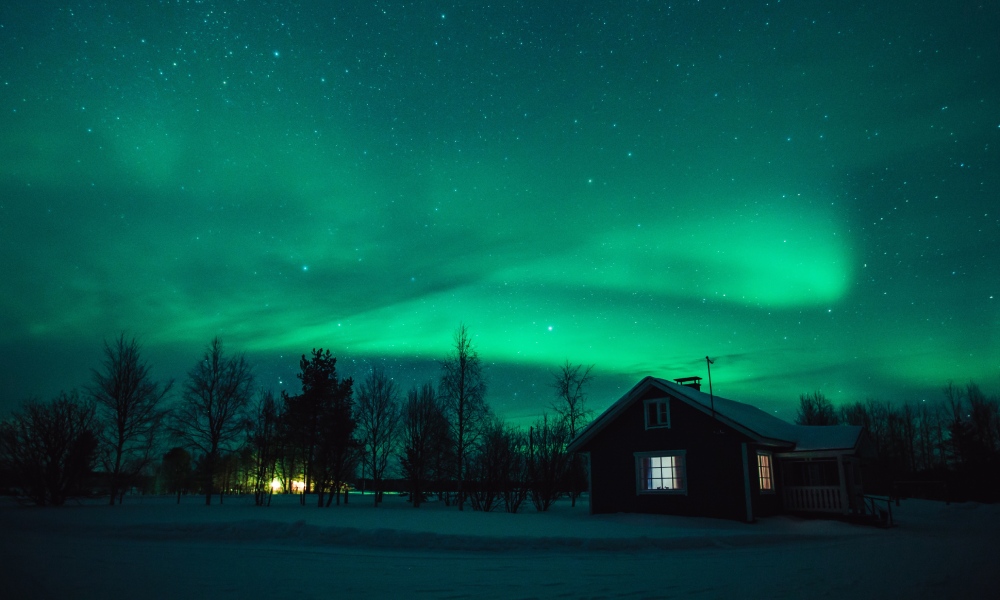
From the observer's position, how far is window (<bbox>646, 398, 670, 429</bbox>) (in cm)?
2612

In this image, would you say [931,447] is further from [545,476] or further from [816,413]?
[545,476]

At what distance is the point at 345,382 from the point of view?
46.8 m

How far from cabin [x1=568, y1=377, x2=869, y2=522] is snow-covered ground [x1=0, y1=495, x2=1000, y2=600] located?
446cm

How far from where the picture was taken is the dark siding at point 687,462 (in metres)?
23.9

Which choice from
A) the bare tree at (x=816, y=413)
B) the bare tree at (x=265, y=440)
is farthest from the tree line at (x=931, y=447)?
the bare tree at (x=265, y=440)

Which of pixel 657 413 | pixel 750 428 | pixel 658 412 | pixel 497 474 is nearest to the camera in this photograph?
pixel 750 428

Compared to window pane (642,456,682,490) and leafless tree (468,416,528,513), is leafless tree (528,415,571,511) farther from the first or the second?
window pane (642,456,682,490)

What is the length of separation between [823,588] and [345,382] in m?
41.6

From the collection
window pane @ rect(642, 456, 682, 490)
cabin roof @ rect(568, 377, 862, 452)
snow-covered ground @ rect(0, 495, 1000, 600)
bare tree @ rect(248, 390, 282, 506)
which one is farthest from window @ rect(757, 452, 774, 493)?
bare tree @ rect(248, 390, 282, 506)

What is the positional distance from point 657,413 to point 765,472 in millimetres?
5451

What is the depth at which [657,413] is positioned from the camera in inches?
1041

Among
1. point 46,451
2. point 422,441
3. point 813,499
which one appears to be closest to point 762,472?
point 813,499

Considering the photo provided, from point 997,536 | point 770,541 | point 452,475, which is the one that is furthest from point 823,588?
point 452,475

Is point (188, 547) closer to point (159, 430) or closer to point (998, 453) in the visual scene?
point (159, 430)
